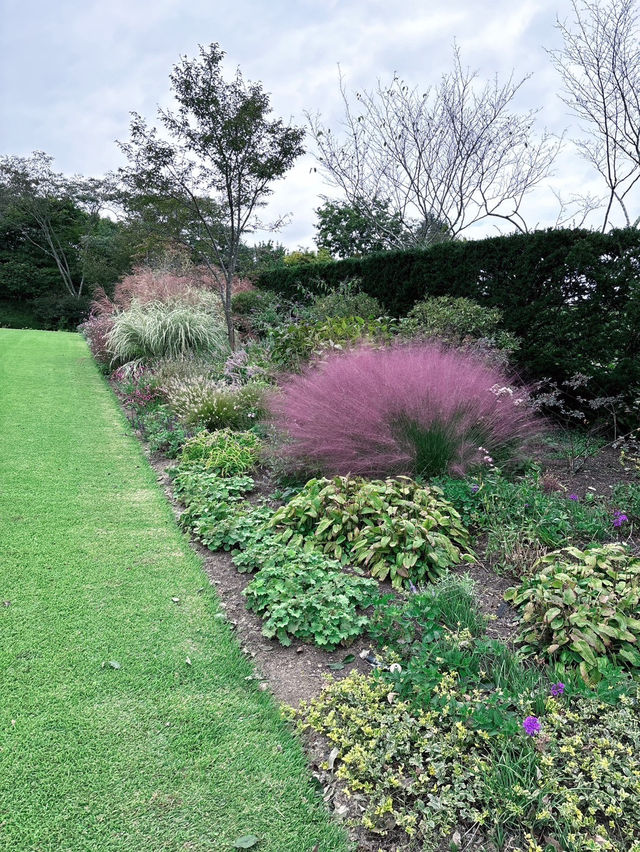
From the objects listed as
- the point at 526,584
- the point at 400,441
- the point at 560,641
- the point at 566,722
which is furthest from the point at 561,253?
the point at 566,722

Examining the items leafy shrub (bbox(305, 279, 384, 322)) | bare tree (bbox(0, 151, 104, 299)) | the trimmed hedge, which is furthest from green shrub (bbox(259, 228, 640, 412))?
bare tree (bbox(0, 151, 104, 299))

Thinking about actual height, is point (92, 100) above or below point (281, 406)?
above

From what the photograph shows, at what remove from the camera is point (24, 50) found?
5289mm

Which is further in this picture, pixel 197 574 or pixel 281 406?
pixel 281 406

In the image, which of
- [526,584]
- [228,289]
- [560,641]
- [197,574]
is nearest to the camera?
[560,641]

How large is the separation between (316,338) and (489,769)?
4.42 metres

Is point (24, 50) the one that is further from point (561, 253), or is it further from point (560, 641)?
point (560, 641)

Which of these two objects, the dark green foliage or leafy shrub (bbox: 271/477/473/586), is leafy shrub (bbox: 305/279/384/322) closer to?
the dark green foliage

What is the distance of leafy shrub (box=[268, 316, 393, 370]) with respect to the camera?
5.14 meters

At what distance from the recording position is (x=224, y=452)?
13.5 feet

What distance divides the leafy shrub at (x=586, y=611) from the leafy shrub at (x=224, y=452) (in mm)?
2440

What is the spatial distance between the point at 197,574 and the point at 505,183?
11459 mm

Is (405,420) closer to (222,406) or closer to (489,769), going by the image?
(489,769)

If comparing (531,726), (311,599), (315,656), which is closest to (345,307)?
(311,599)
